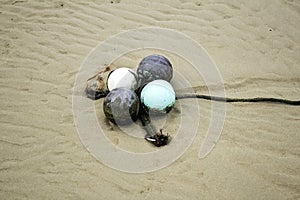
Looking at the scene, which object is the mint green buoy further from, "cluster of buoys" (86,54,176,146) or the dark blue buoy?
the dark blue buoy

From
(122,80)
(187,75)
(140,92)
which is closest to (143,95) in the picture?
(140,92)

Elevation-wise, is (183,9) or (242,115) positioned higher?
(183,9)

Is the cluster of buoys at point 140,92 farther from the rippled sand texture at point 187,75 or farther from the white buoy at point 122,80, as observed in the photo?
the rippled sand texture at point 187,75

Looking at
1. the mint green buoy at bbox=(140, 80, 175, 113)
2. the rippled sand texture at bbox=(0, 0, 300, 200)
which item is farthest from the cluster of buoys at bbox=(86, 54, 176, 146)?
the rippled sand texture at bbox=(0, 0, 300, 200)

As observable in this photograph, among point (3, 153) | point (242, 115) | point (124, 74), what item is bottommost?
point (3, 153)

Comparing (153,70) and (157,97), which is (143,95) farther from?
(153,70)

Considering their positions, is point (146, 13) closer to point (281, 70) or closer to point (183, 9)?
point (183, 9)

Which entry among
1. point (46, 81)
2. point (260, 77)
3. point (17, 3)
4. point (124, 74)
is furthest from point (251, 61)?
point (17, 3)
